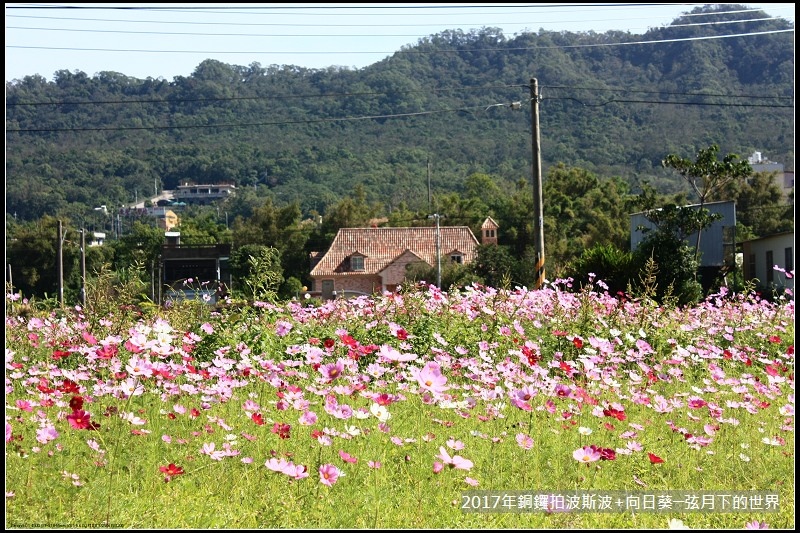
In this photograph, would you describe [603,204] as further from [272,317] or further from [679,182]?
[272,317]

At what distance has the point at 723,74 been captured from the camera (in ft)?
267

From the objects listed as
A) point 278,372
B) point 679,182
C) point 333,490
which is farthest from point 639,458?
point 679,182

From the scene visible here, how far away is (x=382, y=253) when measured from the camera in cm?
5312

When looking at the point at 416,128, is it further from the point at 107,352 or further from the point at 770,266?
the point at 107,352

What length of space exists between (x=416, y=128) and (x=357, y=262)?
63.9m

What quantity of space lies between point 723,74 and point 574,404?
82.7 meters

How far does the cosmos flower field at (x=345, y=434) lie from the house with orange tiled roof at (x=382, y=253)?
141 ft

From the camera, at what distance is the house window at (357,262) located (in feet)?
171

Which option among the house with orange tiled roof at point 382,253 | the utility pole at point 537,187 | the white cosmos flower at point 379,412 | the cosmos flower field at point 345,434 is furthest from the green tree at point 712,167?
the house with orange tiled roof at point 382,253

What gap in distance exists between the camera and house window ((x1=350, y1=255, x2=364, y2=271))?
52.1 metres

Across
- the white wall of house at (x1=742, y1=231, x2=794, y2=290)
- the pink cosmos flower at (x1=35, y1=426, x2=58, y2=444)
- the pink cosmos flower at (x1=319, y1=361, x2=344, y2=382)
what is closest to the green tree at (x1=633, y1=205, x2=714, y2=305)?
the white wall of house at (x1=742, y1=231, x2=794, y2=290)

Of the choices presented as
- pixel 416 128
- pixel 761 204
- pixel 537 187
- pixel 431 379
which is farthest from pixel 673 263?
pixel 416 128

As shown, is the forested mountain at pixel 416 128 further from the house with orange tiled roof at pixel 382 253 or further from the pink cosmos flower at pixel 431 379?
the pink cosmos flower at pixel 431 379

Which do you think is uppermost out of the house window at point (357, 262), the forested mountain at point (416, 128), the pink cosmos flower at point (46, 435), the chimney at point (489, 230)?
the forested mountain at point (416, 128)
